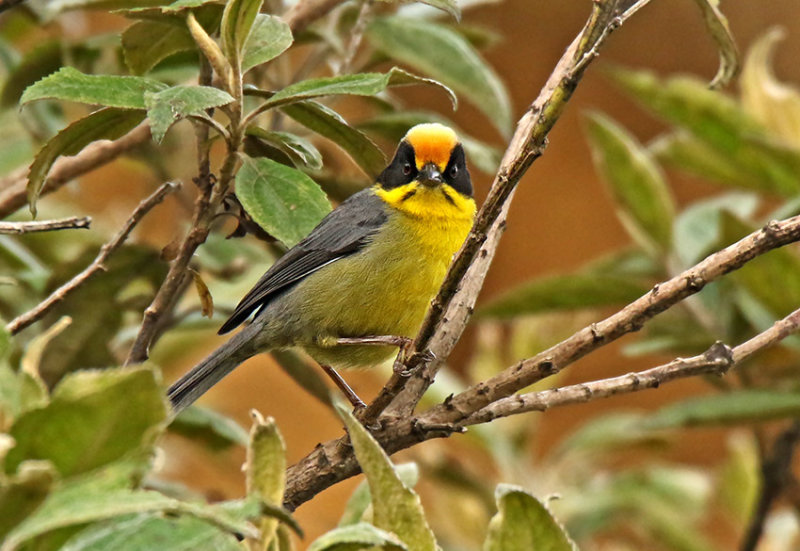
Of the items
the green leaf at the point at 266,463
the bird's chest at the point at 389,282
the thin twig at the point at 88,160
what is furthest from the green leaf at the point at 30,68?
the green leaf at the point at 266,463

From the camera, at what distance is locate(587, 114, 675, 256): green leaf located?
2.72 meters

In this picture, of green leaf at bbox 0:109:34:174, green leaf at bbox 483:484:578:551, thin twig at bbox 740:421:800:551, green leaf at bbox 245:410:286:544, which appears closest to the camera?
green leaf at bbox 245:410:286:544

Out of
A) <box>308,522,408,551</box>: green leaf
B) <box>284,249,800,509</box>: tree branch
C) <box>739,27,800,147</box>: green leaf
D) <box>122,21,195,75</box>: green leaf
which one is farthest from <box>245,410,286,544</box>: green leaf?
<box>739,27,800,147</box>: green leaf

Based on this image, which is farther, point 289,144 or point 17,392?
point 289,144

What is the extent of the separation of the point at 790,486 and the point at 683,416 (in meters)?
0.36

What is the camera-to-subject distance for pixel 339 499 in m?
5.89

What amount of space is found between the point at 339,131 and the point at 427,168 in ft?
3.12

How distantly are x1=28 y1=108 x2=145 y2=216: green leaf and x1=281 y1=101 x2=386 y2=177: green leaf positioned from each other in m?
0.25

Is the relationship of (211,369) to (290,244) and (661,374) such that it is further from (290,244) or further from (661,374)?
(661,374)

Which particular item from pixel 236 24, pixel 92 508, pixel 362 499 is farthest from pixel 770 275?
pixel 92 508

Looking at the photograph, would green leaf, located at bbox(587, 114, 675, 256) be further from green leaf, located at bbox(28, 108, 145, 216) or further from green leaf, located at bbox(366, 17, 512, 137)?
green leaf, located at bbox(28, 108, 145, 216)

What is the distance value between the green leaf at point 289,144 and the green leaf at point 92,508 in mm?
817

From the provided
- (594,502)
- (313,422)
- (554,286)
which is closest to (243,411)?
(313,422)

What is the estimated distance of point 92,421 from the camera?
0.94 metres
